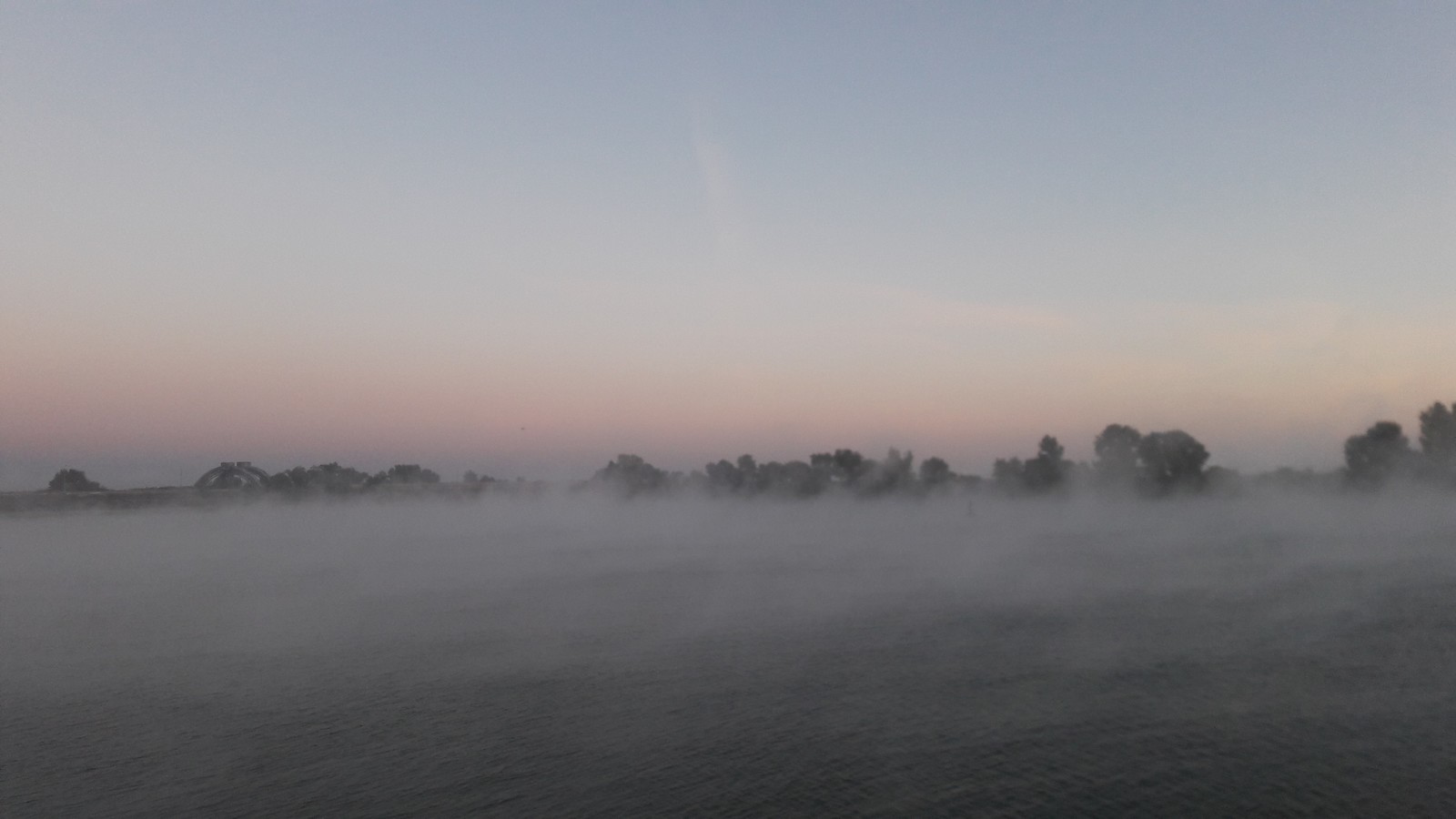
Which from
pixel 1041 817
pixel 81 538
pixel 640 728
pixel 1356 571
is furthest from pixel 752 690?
pixel 81 538

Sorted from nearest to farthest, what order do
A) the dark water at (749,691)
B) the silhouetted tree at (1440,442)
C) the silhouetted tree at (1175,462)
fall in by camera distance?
the dark water at (749,691) → the silhouetted tree at (1440,442) → the silhouetted tree at (1175,462)

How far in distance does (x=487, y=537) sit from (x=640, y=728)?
92003 mm

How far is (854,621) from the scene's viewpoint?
45.3 meters

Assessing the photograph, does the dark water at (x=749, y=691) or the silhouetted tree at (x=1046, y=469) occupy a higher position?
the silhouetted tree at (x=1046, y=469)

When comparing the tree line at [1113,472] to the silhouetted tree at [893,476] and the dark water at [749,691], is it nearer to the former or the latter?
the silhouetted tree at [893,476]

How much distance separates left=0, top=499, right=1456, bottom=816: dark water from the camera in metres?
22.5

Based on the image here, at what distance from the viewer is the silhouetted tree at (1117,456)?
525ft

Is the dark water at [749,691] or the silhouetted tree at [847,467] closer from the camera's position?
the dark water at [749,691]

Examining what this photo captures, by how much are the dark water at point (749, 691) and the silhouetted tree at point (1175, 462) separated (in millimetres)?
86832

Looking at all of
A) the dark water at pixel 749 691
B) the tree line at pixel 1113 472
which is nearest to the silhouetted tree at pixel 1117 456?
the tree line at pixel 1113 472

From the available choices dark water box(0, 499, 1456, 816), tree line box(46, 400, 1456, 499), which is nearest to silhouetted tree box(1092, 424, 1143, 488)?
tree line box(46, 400, 1456, 499)

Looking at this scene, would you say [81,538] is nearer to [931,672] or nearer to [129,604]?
[129,604]

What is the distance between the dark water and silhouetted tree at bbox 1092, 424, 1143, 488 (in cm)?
8891

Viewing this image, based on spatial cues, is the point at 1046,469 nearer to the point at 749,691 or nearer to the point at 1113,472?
the point at 1113,472
